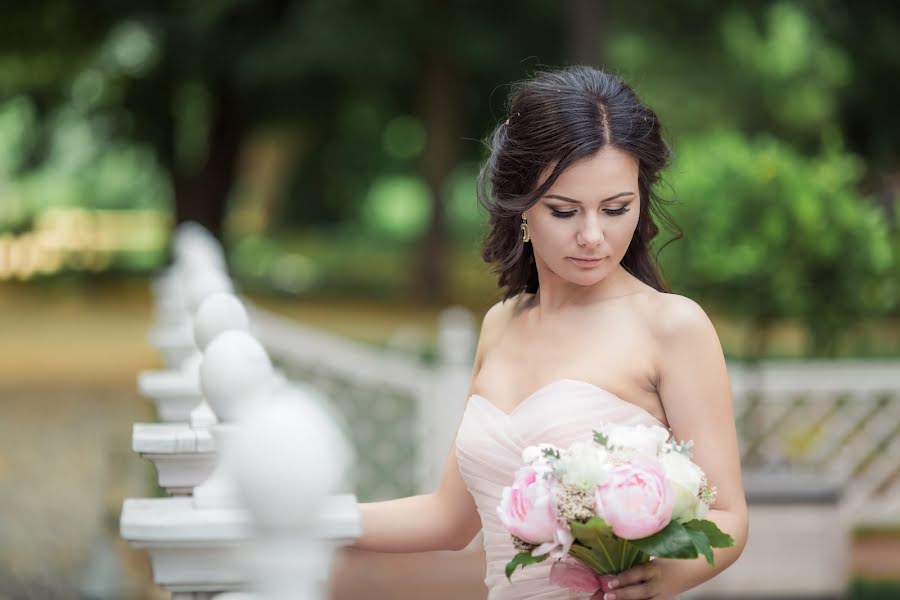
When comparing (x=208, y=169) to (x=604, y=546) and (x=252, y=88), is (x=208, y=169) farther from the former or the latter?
(x=604, y=546)

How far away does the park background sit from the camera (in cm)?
839

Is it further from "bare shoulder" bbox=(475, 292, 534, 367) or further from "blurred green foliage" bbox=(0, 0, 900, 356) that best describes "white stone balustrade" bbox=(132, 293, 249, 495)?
"blurred green foliage" bbox=(0, 0, 900, 356)

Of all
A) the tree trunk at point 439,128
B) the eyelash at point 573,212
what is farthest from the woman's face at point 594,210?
the tree trunk at point 439,128

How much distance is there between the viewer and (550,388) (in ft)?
8.38

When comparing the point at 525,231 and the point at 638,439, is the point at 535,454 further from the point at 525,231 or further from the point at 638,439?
the point at 525,231

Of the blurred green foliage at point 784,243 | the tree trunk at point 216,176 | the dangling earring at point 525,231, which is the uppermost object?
the tree trunk at point 216,176

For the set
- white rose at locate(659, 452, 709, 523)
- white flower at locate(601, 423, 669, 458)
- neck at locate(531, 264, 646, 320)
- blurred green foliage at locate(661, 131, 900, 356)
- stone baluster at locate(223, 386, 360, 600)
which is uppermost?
blurred green foliage at locate(661, 131, 900, 356)

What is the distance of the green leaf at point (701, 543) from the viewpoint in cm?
216

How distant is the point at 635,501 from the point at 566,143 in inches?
27.3

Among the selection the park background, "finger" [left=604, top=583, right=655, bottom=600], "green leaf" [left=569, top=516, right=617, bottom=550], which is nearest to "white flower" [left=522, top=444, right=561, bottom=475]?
"green leaf" [left=569, top=516, right=617, bottom=550]

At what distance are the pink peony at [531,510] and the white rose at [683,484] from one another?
187 mm

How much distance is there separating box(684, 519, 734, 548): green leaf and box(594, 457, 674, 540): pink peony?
0.31ft

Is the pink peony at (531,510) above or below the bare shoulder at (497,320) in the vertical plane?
below

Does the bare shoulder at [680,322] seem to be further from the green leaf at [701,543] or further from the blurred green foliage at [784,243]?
the blurred green foliage at [784,243]
